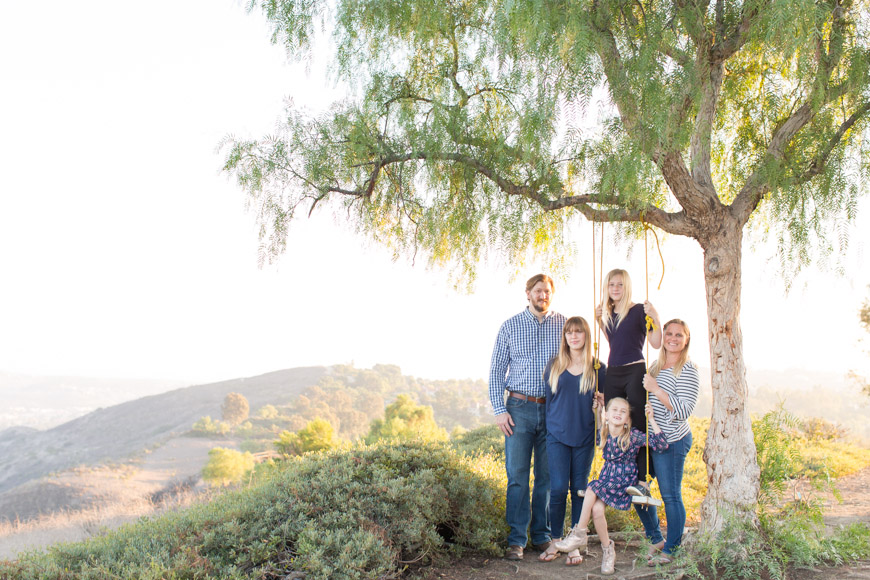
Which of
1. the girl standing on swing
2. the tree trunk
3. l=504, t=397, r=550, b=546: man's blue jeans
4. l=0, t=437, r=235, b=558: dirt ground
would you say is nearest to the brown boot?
the girl standing on swing

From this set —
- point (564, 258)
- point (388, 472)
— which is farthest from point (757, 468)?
point (388, 472)

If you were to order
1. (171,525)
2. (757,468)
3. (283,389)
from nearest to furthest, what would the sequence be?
1. (171,525)
2. (757,468)
3. (283,389)

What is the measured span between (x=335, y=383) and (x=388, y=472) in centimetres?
5049

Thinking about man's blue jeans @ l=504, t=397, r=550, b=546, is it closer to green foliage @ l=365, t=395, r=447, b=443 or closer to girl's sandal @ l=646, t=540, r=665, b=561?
girl's sandal @ l=646, t=540, r=665, b=561

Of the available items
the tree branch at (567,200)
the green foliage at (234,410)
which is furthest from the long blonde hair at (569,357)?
the green foliage at (234,410)

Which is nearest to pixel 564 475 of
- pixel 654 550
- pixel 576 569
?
pixel 576 569

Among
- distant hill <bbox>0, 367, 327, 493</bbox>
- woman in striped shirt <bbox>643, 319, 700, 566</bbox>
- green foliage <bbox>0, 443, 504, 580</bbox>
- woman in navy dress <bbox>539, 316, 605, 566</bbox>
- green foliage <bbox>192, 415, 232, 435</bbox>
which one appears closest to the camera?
green foliage <bbox>0, 443, 504, 580</bbox>

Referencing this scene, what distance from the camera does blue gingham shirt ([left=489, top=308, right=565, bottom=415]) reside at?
448 cm

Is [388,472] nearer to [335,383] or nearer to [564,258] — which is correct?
[564,258]

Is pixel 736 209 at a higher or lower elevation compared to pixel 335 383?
higher

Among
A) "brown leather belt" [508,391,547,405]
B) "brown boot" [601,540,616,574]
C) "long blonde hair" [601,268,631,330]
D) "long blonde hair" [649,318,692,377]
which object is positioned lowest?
"brown boot" [601,540,616,574]

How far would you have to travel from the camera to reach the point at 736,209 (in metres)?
4.61

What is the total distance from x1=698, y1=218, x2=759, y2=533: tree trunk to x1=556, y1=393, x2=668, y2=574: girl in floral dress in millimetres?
675

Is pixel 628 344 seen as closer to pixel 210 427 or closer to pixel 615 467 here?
pixel 615 467
